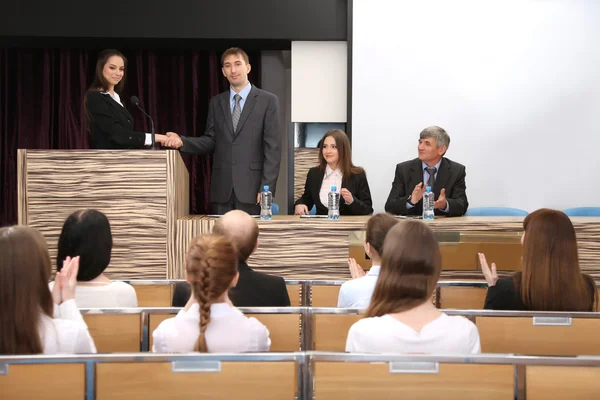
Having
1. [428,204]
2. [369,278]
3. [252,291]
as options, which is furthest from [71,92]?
[369,278]

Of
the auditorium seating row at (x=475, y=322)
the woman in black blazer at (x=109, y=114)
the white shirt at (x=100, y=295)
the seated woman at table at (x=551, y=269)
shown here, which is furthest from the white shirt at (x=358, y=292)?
the woman in black blazer at (x=109, y=114)

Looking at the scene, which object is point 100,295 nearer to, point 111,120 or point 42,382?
point 42,382

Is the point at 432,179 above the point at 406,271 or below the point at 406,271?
above

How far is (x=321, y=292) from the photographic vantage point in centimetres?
292

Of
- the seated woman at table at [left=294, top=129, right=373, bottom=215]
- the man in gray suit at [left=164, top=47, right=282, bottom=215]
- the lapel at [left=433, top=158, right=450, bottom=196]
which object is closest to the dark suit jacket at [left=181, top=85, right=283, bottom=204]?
the man in gray suit at [left=164, top=47, right=282, bottom=215]

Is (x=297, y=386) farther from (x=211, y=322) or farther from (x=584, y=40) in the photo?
(x=584, y=40)

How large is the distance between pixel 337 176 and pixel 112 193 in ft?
5.77

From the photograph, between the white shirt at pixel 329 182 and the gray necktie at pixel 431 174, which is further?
the white shirt at pixel 329 182

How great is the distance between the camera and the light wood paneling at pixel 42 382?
1594mm

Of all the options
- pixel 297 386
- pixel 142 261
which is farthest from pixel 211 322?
pixel 142 261

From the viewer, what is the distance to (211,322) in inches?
77.6

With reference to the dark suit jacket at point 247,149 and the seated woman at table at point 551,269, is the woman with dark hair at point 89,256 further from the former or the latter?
the dark suit jacket at point 247,149

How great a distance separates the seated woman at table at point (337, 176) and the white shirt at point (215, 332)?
121 inches

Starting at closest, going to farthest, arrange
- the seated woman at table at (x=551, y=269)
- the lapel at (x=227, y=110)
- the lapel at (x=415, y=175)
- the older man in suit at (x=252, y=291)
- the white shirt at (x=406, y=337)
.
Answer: the white shirt at (x=406, y=337), the seated woman at table at (x=551, y=269), the older man in suit at (x=252, y=291), the lapel at (x=227, y=110), the lapel at (x=415, y=175)
